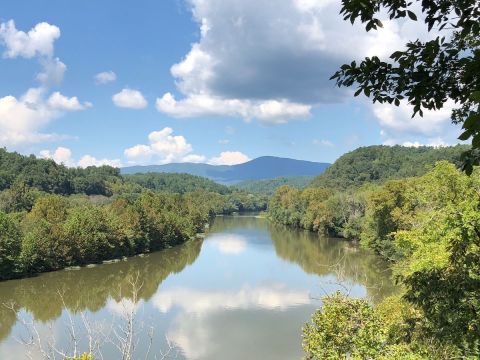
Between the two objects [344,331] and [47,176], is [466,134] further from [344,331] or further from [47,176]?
[47,176]

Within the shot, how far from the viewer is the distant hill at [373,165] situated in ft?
412

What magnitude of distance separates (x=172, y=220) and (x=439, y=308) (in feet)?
182

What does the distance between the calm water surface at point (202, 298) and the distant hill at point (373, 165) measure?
80.2 meters

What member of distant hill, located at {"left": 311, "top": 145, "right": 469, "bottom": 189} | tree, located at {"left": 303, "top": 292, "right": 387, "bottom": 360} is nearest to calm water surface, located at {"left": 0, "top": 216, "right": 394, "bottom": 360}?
tree, located at {"left": 303, "top": 292, "right": 387, "bottom": 360}

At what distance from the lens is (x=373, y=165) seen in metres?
139

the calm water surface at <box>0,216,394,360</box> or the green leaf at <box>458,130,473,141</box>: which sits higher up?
the green leaf at <box>458,130,473,141</box>

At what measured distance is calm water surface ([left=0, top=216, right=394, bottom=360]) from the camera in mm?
20453

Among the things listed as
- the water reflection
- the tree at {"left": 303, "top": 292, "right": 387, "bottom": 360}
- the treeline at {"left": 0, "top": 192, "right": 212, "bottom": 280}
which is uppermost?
the tree at {"left": 303, "top": 292, "right": 387, "bottom": 360}

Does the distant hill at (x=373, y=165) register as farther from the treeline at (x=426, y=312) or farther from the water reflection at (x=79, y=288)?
the treeline at (x=426, y=312)

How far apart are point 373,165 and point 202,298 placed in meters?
118

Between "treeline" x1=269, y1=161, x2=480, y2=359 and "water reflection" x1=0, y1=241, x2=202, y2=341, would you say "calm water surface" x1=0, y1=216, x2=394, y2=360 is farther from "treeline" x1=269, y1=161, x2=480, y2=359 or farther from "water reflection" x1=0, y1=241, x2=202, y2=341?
"treeline" x1=269, y1=161, x2=480, y2=359

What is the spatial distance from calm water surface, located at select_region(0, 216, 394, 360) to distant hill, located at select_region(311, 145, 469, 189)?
80205mm

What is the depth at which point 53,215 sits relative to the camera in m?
45.9

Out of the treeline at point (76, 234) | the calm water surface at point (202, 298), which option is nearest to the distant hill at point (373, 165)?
the treeline at point (76, 234)
